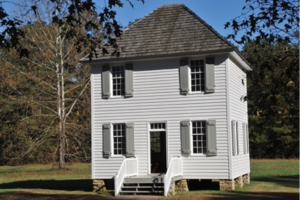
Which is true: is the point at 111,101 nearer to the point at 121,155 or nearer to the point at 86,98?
the point at 121,155

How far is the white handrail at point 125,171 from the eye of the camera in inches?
781

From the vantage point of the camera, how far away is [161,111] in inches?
850

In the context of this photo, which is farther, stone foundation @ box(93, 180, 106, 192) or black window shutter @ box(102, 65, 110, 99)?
black window shutter @ box(102, 65, 110, 99)

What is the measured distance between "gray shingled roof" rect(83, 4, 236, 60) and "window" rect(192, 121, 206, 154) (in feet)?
10.1

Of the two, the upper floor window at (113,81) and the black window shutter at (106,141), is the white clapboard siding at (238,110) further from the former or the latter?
the black window shutter at (106,141)

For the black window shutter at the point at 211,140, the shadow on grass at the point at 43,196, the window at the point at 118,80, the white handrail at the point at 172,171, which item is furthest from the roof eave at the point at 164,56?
the shadow on grass at the point at 43,196

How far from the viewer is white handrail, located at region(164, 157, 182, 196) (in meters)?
19.2

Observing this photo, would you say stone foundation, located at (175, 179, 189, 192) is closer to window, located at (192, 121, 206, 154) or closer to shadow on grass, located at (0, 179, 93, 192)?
window, located at (192, 121, 206, 154)

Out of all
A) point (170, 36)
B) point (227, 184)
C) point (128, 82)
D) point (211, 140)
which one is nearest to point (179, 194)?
point (227, 184)

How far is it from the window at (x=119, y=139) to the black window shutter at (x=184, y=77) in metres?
3.14

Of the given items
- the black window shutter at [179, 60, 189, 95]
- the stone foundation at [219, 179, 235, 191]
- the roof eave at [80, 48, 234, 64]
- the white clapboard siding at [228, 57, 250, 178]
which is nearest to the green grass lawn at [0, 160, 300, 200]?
the stone foundation at [219, 179, 235, 191]

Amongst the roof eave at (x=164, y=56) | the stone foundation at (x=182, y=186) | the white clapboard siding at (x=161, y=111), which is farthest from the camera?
the stone foundation at (x=182, y=186)

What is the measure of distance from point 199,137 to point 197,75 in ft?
8.60

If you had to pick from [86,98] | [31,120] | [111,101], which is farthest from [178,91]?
[31,120]
